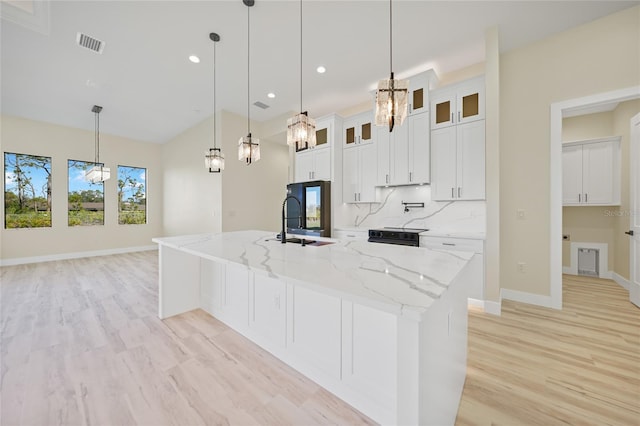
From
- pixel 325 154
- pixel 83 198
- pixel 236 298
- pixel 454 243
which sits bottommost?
pixel 236 298

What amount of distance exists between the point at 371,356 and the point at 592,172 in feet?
16.0

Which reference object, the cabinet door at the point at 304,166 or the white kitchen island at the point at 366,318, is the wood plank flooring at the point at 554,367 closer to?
the white kitchen island at the point at 366,318

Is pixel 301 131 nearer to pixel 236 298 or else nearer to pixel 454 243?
pixel 236 298

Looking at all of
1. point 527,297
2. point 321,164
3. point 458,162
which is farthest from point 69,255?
point 527,297

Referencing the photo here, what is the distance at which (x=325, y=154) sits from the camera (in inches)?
168

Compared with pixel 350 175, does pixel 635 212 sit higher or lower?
lower

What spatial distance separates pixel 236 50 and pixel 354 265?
3.26 meters

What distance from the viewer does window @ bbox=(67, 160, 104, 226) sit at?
18.7 feet

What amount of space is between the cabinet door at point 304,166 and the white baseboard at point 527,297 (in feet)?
11.0

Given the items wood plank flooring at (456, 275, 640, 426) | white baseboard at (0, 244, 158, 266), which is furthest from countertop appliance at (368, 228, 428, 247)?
white baseboard at (0, 244, 158, 266)

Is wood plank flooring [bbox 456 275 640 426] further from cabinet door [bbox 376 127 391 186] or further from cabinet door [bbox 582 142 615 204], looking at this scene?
cabinet door [bbox 376 127 391 186]

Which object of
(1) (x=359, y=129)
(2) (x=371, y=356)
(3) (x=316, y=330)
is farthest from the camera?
(1) (x=359, y=129)

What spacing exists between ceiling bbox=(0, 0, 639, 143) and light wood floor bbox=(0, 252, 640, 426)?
10.4 feet

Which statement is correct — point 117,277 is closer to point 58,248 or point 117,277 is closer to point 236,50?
point 58,248
